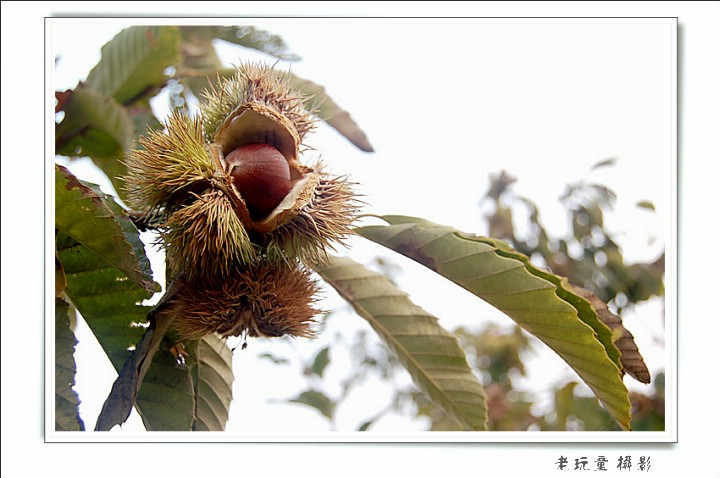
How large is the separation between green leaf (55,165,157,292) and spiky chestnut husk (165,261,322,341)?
100 mm

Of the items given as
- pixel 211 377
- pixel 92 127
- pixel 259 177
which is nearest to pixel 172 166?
pixel 259 177

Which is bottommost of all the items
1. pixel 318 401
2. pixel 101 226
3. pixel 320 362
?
pixel 318 401

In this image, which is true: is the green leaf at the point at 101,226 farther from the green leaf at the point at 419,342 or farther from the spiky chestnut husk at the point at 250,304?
the green leaf at the point at 419,342


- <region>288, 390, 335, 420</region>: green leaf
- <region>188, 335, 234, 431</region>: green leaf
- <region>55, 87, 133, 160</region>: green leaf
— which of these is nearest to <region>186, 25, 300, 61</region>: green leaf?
<region>55, 87, 133, 160</region>: green leaf

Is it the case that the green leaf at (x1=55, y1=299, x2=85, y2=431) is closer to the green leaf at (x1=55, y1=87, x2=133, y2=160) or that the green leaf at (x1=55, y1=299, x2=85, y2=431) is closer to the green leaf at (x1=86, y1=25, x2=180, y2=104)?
the green leaf at (x1=55, y1=87, x2=133, y2=160)

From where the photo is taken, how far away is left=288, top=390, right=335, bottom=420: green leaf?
2359 millimetres

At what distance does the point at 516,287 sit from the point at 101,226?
2.27ft

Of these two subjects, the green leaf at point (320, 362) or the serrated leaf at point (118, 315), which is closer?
the serrated leaf at point (118, 315)

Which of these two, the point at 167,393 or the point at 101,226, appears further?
the point at 167,393

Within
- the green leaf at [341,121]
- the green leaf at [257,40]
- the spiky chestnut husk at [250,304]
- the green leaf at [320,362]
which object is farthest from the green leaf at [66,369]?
the green leaf at [320,362]

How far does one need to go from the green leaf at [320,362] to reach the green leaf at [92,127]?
43.8 inches

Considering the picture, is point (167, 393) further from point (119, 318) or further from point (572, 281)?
point (572, 281)

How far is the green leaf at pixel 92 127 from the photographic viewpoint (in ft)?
5.36

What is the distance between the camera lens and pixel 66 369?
1.32 m
